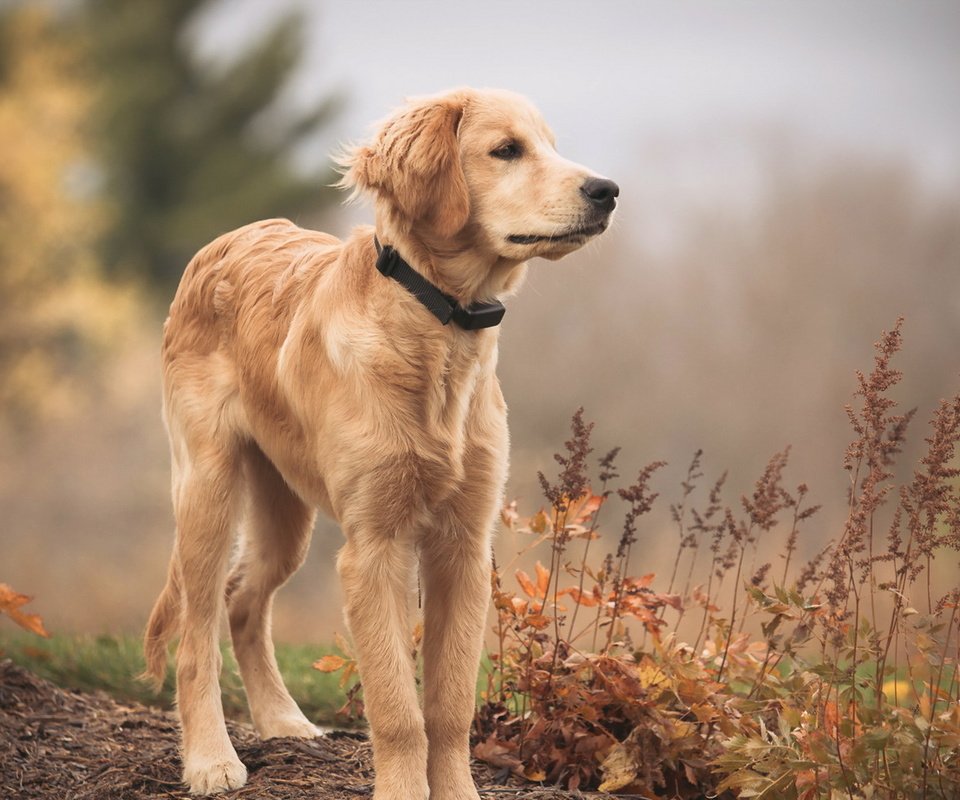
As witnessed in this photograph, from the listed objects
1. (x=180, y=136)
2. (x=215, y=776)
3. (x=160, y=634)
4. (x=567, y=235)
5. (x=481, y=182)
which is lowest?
(x=215, y=776)

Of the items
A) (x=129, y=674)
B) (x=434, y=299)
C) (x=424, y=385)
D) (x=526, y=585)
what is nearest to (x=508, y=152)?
(x=434, y=299)

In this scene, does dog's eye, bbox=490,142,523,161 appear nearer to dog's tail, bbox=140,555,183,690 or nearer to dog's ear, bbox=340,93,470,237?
dog's ear, bbox=340,93,470,237

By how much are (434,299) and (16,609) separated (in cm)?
225

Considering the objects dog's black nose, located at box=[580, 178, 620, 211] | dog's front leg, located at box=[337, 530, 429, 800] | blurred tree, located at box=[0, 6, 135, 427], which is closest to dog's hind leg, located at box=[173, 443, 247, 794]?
dog's front leg, located at box=[337, 530, 429, 800]

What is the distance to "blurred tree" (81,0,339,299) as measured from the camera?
588 inches

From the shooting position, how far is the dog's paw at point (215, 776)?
3593 millimetres

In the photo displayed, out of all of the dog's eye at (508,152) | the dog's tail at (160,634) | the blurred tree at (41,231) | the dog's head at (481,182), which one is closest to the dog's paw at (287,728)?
the dog's tail at (160,634)

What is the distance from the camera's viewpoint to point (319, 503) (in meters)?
3.54

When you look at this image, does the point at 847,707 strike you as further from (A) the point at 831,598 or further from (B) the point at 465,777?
(B) the point at 465,777

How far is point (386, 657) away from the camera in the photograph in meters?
3.09

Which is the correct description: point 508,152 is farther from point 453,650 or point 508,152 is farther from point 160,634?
point 160,634

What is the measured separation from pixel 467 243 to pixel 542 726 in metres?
1.62

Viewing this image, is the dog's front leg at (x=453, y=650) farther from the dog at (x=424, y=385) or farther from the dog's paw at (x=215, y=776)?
the dog's paw at (x=215, y=776)

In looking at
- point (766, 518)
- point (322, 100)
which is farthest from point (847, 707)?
point (322, 100)
